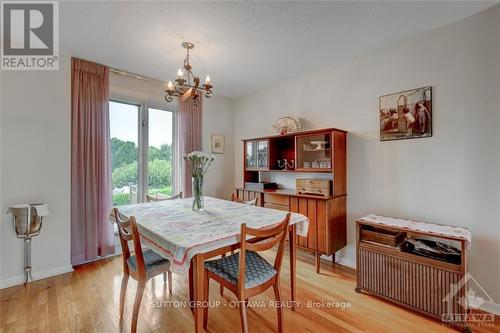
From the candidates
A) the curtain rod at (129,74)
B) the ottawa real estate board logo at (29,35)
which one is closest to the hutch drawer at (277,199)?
the curtain rod at (129,74)

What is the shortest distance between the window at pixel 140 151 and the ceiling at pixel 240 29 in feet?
2.28

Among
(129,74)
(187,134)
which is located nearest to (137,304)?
(187,134)

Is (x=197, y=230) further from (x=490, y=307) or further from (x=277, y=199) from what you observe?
(x=490, y=307)

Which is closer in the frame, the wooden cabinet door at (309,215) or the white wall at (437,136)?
the white wall at (437,136)

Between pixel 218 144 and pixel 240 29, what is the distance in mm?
2342

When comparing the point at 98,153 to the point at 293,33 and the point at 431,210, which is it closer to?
the point at 293,33

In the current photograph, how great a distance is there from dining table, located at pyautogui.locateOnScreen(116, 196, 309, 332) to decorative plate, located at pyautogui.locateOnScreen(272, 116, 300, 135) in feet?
4.78

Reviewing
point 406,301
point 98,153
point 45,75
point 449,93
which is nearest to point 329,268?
point 406,301

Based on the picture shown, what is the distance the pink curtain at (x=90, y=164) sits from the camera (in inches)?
110

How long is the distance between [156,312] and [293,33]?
287cm

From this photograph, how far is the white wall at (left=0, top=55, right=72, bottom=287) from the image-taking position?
238 cm

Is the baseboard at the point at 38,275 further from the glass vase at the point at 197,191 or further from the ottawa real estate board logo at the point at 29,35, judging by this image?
the ottawa real estate board logo at the point at 29,35

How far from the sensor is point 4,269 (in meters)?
2.37

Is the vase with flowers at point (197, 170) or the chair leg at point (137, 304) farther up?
the vase with flowers at point (197, 170)
